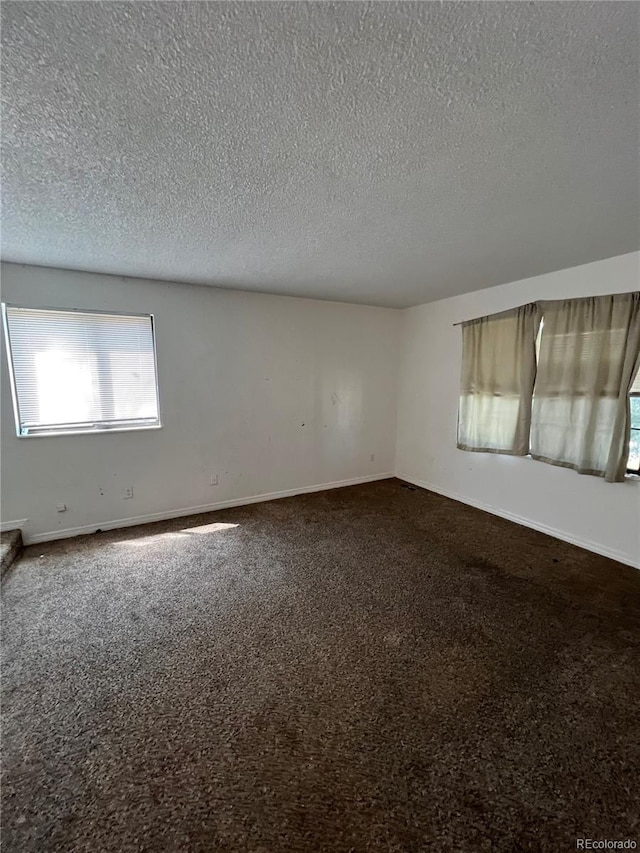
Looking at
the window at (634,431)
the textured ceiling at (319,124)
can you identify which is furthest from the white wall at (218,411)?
the window at (634,431)

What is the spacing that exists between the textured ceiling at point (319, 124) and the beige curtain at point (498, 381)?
3.27ft

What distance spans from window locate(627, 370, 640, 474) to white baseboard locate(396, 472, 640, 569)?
68 centimetres

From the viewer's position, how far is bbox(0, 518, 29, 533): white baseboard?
2871mm

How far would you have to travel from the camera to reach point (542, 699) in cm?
155

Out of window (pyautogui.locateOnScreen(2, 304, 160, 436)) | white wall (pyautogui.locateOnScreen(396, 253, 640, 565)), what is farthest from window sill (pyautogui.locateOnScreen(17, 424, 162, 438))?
white wall (pyautogui.locateOnScreen(396, 253, 640, 565))

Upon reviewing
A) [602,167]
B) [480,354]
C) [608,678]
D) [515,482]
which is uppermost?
[602,167]

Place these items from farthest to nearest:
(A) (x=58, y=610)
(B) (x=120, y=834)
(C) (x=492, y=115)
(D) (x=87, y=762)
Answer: (A) (x=58, y=610) → (D) (x=87, y=762) → (C) (x=492, y=115) → (B) (x=120, y=834)

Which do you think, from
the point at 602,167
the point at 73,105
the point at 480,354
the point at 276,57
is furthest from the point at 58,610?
the point at 480,354

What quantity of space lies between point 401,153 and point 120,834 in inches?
102

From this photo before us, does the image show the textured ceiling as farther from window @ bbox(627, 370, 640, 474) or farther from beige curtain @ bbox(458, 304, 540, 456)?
window @ bbox(627, 370, 640, 474)

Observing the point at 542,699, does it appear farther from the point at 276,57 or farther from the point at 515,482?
the point at 276,57

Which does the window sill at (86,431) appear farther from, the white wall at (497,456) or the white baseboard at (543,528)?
the white baseboard at (543,528)

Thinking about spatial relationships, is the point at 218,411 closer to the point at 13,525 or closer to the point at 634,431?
the point at 13,525

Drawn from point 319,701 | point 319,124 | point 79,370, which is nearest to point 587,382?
point 319,124
